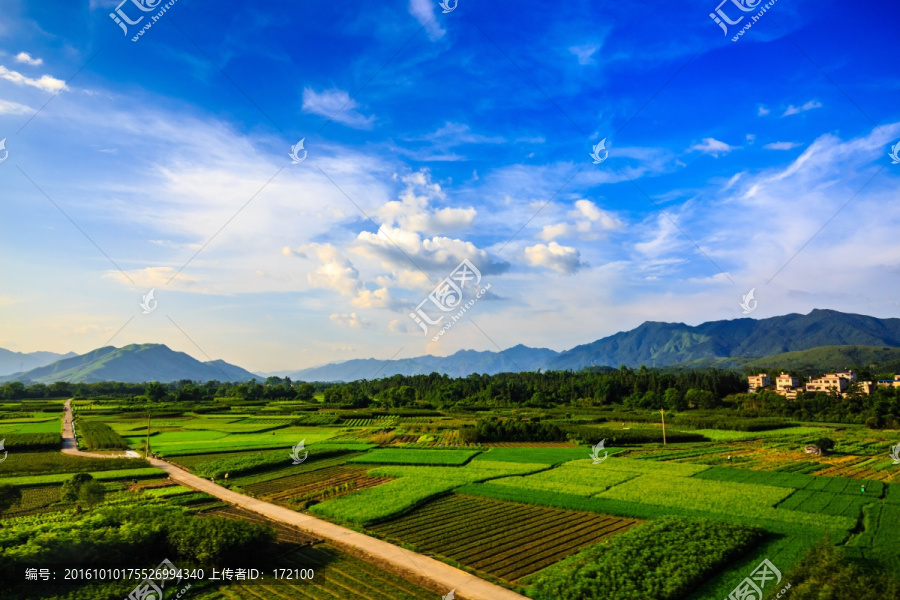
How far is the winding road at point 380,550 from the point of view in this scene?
694 inches

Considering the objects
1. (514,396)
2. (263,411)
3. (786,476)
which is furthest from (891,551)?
(514,396)

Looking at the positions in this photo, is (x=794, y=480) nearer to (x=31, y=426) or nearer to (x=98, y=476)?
(x=98, y=476)

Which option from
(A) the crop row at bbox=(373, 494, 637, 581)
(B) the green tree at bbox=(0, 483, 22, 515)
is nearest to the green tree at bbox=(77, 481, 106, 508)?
(B) the green tree at bbox=(0, 483, 22, 515)

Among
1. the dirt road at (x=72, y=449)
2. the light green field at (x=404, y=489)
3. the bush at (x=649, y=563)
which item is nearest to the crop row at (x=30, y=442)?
the dirt road at (x=72, y=449)

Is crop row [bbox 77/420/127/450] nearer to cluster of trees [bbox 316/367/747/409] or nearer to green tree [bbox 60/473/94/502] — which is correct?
green tree [bbox 60/473/94/502]

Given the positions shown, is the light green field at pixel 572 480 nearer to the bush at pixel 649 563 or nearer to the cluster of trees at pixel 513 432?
the bush at pixel 649 563

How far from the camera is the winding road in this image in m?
17.6

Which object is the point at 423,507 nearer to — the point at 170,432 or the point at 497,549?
the point at 497,549

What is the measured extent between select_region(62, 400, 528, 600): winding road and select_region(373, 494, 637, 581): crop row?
1.04 meters

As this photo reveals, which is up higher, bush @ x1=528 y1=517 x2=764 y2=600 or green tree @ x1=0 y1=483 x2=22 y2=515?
green tree @ x1=0 y1=483 x2=22 y2=515

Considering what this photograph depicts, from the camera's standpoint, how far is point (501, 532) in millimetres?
24266

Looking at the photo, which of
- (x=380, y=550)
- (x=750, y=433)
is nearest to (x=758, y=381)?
(x=750, y=433)

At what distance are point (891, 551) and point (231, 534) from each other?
26914 mm

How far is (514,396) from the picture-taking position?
417 feet
